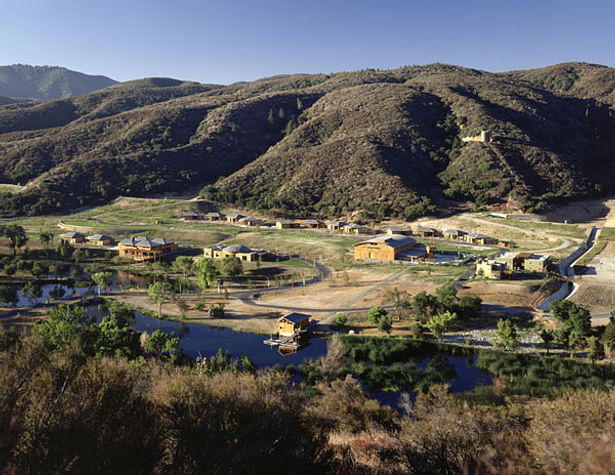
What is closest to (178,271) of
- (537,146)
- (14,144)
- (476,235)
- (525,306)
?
(525,306)

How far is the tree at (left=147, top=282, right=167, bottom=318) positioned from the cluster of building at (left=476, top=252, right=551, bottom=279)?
29357 mm

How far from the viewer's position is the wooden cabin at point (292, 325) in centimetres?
3080

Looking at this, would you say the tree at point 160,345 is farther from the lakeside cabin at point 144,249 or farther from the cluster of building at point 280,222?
the cluster of building at point 280,222

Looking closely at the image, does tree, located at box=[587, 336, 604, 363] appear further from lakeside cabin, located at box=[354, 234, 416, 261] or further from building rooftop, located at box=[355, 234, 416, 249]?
building rooftop, located at box=[355, 234, 416, 249]

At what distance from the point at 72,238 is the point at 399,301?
161ft

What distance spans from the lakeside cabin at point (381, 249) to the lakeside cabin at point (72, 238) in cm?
3973

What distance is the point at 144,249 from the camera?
55.5 metres

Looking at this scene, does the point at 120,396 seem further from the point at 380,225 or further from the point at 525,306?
the point at 380,225

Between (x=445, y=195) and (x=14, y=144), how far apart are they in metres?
104

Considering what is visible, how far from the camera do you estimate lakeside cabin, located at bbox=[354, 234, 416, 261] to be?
51.2 meters

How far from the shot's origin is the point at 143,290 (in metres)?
42.8

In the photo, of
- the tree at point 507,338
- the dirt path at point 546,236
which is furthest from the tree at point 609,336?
the dirt path at point 546,236

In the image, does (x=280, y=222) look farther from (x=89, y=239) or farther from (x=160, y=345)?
(x=160, y=345)

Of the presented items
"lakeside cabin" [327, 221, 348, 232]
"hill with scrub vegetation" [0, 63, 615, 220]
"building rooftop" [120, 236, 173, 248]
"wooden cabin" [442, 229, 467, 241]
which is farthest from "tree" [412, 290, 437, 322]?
"hill with scrub vegetation" [0, 63, 615, 220]
